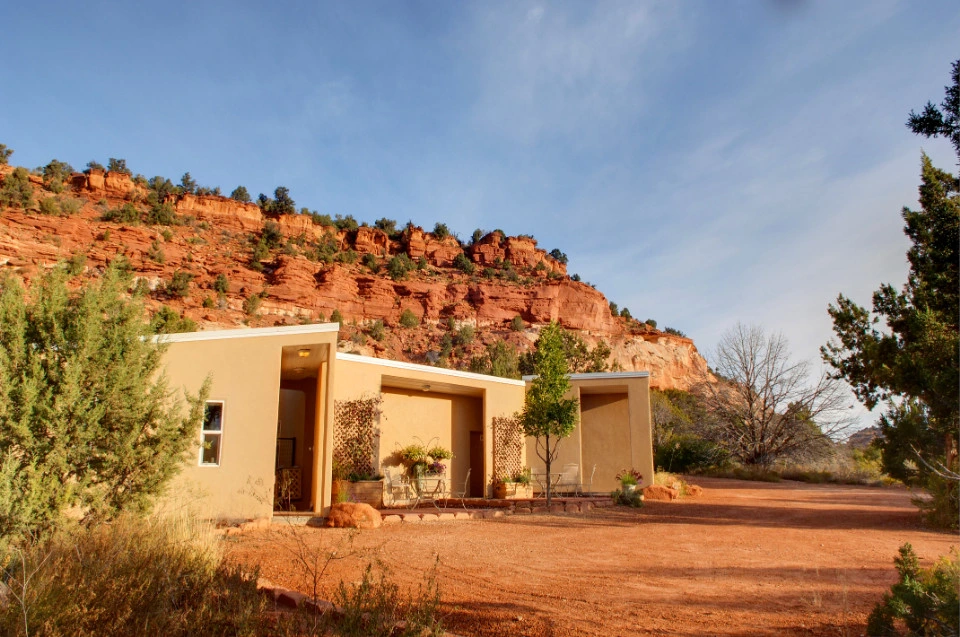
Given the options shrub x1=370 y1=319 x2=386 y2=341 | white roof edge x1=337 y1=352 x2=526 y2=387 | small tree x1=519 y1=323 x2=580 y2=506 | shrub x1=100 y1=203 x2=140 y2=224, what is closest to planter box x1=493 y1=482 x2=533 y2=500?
small tree x1=519 y1=323 x2=580 y2=506

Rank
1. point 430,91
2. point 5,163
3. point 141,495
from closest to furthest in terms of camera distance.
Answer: point 141,495 < point 430,91 < point 5,163

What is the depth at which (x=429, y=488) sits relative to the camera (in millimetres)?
14195

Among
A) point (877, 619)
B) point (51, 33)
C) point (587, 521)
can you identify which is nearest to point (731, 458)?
point (587, 521)

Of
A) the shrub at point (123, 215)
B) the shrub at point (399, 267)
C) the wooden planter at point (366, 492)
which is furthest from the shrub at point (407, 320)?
the wooden planter at point (366, 492)

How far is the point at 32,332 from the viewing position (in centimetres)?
667

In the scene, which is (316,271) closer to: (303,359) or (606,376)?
(606,376)

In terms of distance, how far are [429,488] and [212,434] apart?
5421mm

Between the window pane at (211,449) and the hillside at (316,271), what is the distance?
21.3 m

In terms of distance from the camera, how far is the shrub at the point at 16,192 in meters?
36.8

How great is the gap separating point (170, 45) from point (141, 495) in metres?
7.84

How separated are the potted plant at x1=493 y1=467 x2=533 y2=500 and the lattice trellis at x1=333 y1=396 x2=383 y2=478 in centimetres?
345

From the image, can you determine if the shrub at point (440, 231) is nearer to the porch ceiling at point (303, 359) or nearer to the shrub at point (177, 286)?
the shrub at point (177, 286)

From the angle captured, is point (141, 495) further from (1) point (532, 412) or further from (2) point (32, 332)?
(1) point (532, 412)

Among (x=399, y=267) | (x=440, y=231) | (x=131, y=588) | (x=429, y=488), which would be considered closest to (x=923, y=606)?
(x=131, y=588)
